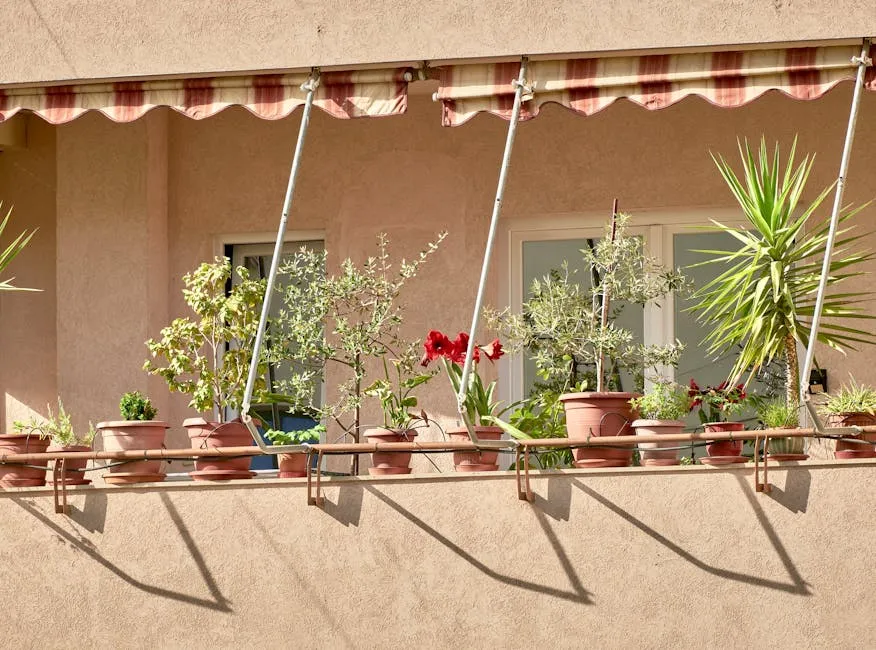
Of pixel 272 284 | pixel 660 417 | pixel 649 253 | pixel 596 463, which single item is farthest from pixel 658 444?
pixel 649 253

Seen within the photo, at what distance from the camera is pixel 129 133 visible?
10.9m

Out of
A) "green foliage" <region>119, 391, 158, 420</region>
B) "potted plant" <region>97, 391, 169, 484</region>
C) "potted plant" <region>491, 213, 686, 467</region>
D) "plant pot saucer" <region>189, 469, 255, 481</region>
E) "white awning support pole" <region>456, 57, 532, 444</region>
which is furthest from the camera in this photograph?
"green foliage" <region>119, 391, 158, 420</region>

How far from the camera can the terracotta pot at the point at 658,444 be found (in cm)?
833

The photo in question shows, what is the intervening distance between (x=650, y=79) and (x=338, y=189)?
3.14 meters

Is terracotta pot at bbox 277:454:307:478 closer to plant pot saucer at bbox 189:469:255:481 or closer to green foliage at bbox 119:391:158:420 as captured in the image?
plant pot saucer at bbox 189:469:255:481

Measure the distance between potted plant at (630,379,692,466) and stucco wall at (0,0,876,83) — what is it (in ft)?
6.26

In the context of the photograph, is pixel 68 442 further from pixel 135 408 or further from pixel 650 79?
pixel 650 79

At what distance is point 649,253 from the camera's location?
34.3ft

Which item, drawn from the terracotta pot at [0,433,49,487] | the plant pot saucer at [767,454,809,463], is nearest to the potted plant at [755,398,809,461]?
the plant pot saucer at [767,454,809,463]

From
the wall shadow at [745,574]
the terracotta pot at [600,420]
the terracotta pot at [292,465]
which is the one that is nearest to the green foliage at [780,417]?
the wall shadow at [745,574]

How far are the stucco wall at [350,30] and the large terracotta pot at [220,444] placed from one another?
202cm

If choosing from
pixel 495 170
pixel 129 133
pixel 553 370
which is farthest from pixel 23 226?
pixel 553 370

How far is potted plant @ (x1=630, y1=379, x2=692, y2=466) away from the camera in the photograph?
835 cm

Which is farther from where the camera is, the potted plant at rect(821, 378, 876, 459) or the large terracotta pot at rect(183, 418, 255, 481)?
the large terracotta pot at rect(183, 418, 255, 481)
